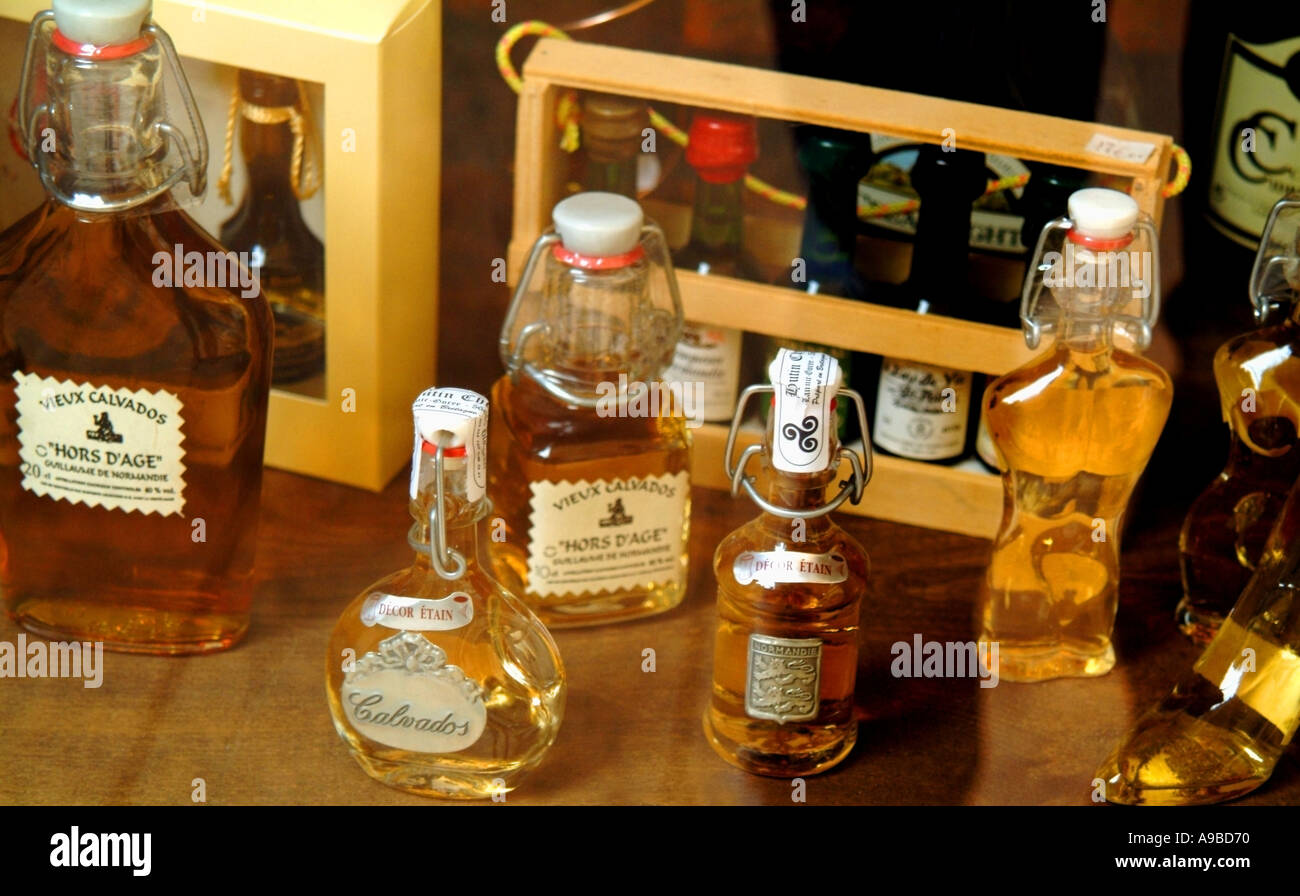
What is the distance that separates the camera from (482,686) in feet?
2.24

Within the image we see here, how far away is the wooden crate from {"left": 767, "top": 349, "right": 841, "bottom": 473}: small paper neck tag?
155mm

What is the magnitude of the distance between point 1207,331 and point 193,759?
1.95 ft

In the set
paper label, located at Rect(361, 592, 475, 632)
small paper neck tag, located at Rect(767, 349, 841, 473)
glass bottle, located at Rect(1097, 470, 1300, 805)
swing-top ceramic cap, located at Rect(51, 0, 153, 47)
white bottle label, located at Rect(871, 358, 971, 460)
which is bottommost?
glass bottle, located at Rect(1097, 470, 1300, 805)

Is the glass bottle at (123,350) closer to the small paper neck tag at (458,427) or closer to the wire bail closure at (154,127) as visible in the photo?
the wire bail closure at (154,127)

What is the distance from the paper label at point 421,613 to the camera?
0.68 meters

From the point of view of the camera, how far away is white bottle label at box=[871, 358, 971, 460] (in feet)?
2.74

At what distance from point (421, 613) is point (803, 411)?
18cm

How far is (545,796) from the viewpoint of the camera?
0.70 metres

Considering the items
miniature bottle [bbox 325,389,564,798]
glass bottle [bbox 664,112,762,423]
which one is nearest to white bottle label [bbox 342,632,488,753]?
miniature bottle [bbox 325,389,564,798]

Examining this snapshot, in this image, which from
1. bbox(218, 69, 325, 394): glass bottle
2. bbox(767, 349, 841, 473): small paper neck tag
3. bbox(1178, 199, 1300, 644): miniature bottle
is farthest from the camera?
bbox(218, 69, 325, 394): glass bottle

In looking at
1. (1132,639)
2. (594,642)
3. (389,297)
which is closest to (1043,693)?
(1132,639)

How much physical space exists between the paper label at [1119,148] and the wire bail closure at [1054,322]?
0.04 meters

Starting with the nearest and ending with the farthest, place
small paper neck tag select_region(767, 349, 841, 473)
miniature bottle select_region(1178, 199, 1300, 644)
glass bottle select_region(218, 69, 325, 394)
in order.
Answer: small paper neck tag select_region(767, 349, 841, 473), miniature bottle select_region(1178, 199, 1300, 644), glass bottle select_region(218, 69, 325, 394)

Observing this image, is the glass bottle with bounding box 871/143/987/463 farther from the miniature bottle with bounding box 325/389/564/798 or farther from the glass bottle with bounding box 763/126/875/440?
the miniature bottle with bounding box 325/389/564/798
